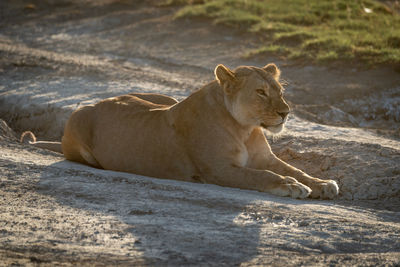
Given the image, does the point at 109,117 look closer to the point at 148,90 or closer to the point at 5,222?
the point at 5,222

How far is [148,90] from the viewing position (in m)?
8.10

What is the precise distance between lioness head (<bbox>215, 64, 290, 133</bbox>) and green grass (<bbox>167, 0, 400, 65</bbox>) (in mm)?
5396

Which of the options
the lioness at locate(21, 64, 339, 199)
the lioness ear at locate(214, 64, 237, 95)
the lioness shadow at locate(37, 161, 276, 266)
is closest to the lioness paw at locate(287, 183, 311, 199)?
the lioness at locate(21, 64, 339, 199)

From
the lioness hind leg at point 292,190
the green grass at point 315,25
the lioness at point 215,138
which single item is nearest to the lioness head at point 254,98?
the lioness at point 215,138

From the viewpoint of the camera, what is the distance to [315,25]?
484 inches

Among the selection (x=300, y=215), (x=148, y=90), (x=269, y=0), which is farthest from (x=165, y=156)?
(x=269, y=0)

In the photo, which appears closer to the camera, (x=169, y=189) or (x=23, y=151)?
(x=169, y=189)

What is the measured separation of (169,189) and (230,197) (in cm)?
50

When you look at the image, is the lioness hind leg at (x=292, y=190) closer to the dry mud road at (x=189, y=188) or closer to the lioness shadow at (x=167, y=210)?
the dry mud road at (x=189, y=188)

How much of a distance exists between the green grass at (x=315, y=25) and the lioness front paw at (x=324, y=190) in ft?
17.8

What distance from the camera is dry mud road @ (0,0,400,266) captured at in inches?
123

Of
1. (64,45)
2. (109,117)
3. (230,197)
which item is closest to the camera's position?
(230,197)

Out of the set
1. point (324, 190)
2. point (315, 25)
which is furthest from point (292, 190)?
point (315, 25)

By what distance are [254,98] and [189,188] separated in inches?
35.8
